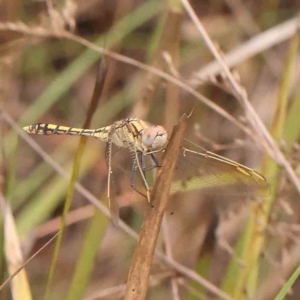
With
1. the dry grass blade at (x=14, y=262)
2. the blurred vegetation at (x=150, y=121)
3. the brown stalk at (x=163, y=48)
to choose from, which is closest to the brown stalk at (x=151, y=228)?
the blurred vegetation at (x=150, y=121)

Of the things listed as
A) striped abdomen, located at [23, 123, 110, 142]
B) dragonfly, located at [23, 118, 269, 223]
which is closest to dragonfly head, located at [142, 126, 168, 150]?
dragonfly, located at [23, 118, 269, 223]

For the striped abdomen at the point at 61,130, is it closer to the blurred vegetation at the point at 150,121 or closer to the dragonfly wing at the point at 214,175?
the blurred vegetation at the point at 150,121

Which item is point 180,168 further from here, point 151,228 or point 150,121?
point 150,121

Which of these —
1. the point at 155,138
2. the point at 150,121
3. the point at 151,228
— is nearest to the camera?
the point at 151,228

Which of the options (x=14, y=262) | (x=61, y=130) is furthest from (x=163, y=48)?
(x=14, y=262)

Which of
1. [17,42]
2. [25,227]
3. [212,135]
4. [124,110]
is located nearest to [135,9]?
[124,110]

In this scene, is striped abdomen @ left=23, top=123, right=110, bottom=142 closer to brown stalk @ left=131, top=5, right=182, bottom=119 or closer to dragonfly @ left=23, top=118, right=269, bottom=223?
dragonfly @ left=23, top=118, right=269, bottom=223
